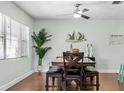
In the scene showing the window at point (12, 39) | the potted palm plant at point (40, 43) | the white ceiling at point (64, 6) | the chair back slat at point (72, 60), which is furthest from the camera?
the potted palm plant at point (40, 43)

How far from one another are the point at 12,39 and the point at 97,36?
4111 mm

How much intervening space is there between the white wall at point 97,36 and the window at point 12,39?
141 cm

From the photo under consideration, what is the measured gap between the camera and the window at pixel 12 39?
488 centimetres

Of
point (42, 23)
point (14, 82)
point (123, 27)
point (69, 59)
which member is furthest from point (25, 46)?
point (123, 27)

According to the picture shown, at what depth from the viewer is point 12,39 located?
5742 mm

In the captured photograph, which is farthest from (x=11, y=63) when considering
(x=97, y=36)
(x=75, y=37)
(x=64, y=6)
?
(x=97, y=36)

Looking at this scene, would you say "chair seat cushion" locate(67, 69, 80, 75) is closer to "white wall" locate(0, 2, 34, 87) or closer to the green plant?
"white wall" locate(0, 2, 34, 87)

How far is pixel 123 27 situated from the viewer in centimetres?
834

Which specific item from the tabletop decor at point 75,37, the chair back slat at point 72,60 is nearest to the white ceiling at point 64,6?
the tabletop decor at point 75,37

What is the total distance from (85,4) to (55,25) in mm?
3169

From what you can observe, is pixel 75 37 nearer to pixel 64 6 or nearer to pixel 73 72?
pixel 64 6

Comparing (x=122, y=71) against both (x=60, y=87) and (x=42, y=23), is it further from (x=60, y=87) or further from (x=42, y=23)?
(x=42, y=23)

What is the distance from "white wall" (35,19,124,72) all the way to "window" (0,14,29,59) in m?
1.41

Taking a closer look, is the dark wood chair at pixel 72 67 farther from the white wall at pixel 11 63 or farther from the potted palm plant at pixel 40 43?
the potted palm plant at pixel 40 43
